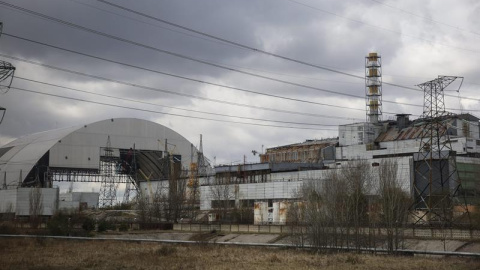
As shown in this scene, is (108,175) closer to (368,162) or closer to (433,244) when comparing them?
(368,162)

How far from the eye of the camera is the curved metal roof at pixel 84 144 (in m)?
84.6

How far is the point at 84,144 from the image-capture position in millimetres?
86312

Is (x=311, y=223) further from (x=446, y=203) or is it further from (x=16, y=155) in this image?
(x=16, y=155)

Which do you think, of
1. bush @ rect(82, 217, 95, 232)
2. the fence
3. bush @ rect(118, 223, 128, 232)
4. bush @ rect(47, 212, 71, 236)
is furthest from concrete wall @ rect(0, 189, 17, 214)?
bush @ rect(47, 212, 71, 236)

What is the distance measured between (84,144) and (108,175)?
347 inches

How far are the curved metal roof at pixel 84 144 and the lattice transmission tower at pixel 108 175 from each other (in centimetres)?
127

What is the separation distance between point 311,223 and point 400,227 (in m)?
5.45

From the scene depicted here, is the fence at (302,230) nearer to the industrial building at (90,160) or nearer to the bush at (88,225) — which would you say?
the bush at (88,225)

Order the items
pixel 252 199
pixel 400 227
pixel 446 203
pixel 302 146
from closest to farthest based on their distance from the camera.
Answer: pixel 400 227
pixel 446 203
pixel 252 199
pixel 302 146

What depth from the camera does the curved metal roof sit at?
84.6m

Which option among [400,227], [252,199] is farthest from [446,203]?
[252,199]

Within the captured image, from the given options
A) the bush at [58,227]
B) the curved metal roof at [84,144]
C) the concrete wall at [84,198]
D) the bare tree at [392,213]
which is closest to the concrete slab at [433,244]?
the bare tree at [392,213]

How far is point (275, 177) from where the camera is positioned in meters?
83.0

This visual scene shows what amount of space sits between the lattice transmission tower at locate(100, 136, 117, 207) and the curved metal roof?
1274 mm
